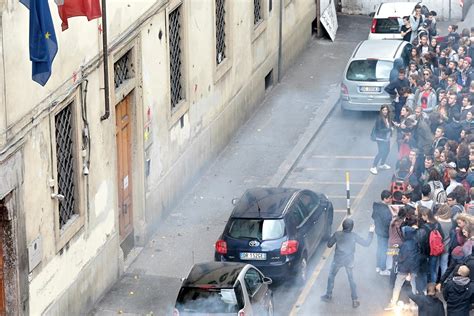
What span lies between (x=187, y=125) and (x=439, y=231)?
7.82 meters

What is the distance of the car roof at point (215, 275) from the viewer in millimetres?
20453

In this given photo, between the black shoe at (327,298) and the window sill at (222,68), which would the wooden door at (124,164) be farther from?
the window sill at (222,68)

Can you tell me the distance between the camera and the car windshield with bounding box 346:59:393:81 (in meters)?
32.4

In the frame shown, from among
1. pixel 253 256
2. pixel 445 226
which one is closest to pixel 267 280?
pixel 253 256

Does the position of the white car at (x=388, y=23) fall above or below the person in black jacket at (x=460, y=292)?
below

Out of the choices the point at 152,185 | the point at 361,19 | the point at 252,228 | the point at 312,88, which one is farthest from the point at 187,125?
the point at 361,19

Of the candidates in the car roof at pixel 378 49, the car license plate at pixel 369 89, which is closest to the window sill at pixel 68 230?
the car license plate at pixel 369 89

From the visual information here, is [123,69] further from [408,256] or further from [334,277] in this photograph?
[408,256]

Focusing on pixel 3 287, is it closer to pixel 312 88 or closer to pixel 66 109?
pixel 66 109

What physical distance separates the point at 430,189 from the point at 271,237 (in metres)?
2.84

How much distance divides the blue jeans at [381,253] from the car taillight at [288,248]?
1463 millimetres

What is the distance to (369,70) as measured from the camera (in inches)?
1286

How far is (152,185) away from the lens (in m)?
26.0

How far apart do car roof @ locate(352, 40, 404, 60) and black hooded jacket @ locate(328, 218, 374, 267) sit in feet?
37.6
